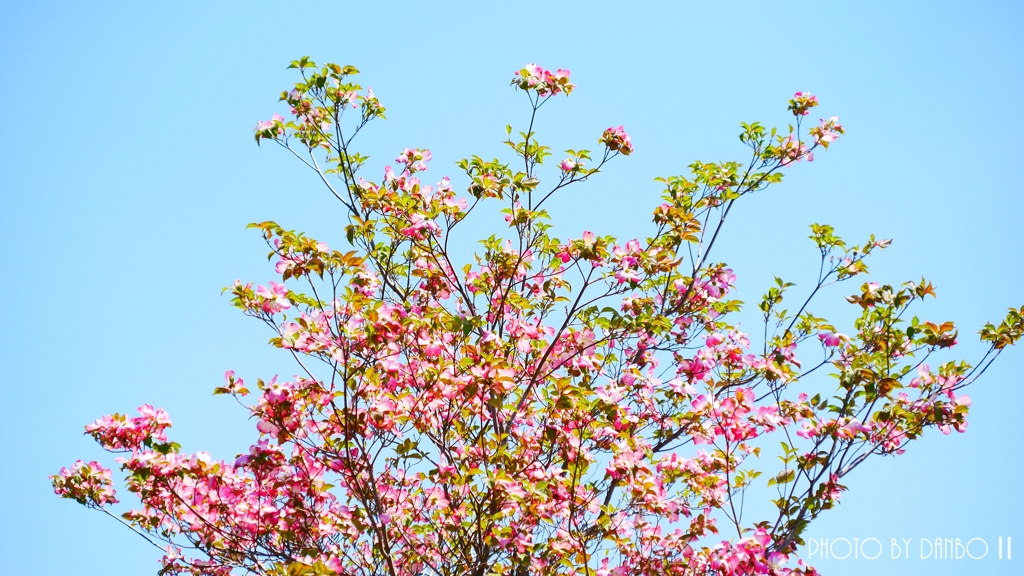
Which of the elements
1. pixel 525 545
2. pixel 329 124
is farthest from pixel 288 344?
pixel 329 124

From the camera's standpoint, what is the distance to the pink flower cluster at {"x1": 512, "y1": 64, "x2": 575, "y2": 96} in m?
4.52

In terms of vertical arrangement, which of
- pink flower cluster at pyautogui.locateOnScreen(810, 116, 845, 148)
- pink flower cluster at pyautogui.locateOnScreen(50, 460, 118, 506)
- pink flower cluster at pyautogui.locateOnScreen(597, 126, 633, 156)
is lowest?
pink flower cluster at pyautogui.locateOnScreen(50, 460, 118, 506)

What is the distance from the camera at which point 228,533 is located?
163 inches

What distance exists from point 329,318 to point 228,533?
1324mm

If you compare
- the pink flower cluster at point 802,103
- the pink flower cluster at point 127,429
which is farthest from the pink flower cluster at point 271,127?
the pink flower cluster at point 802,103

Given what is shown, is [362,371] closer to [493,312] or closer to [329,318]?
[329,318]

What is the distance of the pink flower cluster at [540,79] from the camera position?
452cm

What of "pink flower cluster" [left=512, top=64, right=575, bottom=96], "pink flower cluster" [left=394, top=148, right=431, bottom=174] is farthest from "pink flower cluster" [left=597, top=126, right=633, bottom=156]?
"pink flower cluster" [left=394, top=148, right=431, bottom=174]

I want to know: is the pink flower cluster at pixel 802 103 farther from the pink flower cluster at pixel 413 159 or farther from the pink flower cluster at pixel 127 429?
the pink flower cluster at pixel 127 429

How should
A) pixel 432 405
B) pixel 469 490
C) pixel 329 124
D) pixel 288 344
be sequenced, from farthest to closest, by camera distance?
pixel 329 124
pixel 432 405
pixel 469 490
pixel 288 344

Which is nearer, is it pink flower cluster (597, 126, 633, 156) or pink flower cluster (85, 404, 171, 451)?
pink flower cluster (85, 404, 171, 451)

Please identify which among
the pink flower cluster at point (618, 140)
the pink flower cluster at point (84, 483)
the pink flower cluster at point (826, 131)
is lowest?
the pink flower cluster at point (84, 483)

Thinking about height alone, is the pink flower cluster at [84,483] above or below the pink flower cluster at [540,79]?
below

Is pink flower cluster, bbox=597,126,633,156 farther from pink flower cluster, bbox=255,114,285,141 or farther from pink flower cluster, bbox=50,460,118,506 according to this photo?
pink flower cluster, bbox=50,460,118,506
